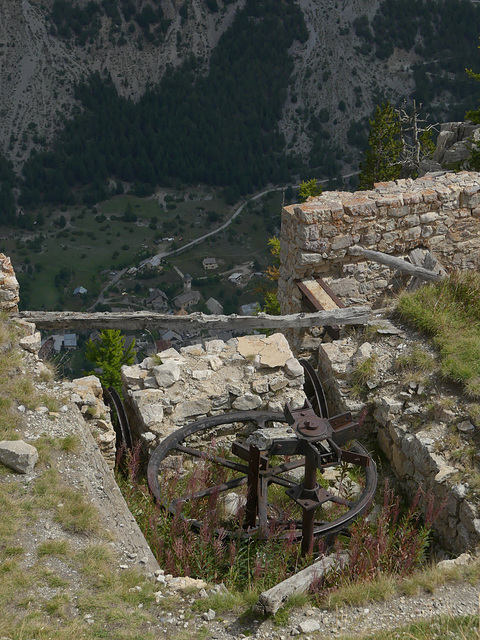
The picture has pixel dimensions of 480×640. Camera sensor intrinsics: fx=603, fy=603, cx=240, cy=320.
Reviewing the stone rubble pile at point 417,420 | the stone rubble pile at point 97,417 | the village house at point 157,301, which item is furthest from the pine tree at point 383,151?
the village house at point 157,301

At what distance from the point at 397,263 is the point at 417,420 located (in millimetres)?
3592

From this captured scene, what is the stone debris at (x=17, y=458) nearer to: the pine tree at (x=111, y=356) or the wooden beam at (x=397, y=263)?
the wooden beam at (x=397, y=263)

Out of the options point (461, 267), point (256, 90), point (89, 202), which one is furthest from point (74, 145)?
point (461, 267)

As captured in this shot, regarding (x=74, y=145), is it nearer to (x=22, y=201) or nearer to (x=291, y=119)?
(x=22, y=201)

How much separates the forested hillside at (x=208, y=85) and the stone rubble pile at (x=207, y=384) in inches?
2996

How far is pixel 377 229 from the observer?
10.4 meters

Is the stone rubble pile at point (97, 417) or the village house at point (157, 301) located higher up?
the stone rubble pile at point (97, 417)

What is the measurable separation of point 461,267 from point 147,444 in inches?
283

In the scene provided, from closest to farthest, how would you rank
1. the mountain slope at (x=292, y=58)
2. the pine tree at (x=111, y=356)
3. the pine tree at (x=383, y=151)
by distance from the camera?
the pine tree at (x=111, y=356) → the pine tree at (x=383, y=151) → the mountain slope at (x=292, y=58)

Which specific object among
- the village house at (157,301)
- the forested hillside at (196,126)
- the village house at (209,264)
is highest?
the forested hillside at (196,126)

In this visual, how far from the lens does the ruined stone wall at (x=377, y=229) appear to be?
33.1 ft

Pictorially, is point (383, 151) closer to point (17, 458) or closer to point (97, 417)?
point (97, 417)

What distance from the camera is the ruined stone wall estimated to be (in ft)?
33.1

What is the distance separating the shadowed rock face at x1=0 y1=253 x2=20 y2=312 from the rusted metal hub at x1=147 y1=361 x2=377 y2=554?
10.3 feet
